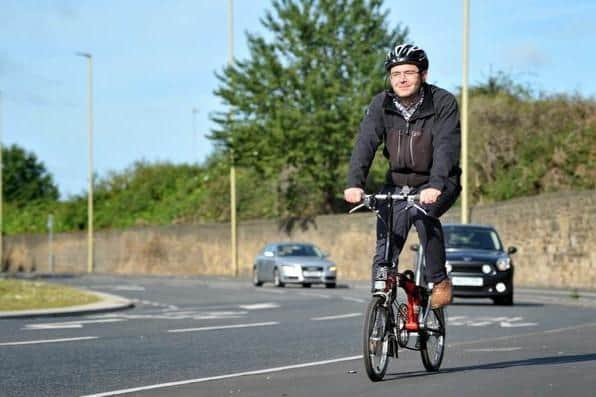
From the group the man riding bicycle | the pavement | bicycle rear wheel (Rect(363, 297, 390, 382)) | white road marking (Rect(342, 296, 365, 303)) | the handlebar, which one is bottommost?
white road marking (Rect(342, 296, 365, 303))

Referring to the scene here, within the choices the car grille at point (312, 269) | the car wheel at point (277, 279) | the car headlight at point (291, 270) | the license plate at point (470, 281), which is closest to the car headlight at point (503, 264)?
the license plate at point (470, 281)

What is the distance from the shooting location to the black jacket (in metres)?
9.73

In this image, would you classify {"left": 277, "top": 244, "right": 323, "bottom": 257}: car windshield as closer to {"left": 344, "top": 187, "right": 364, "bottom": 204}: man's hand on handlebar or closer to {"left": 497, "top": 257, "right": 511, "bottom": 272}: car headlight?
{"left": 497, "top": 257, "right": 511, "bottom": 272}: car headlight

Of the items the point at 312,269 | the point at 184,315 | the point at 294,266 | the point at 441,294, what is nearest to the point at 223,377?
the point at 441,294

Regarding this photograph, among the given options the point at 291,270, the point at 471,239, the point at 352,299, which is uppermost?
the point at 471,239

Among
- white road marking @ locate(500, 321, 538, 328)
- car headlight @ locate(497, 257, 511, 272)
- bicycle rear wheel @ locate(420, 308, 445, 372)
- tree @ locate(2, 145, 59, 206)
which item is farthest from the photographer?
tree @ locate(2, 145, 59, 206)

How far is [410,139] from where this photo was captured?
9.83 metres

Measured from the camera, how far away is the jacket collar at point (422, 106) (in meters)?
9.87

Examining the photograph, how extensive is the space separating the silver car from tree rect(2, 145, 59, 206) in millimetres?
61306

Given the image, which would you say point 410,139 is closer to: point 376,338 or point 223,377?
point 376,338

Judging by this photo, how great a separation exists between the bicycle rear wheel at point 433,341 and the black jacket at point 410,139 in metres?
1.22

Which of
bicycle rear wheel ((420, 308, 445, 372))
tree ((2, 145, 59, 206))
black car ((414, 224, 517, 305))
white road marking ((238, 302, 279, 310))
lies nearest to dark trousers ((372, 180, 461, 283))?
bicycle rear wheel ((420, 308, 445, 372))

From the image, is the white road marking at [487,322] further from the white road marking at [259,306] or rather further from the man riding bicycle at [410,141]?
the man riding bicycle at [410,141]

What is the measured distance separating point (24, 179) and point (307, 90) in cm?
5735
